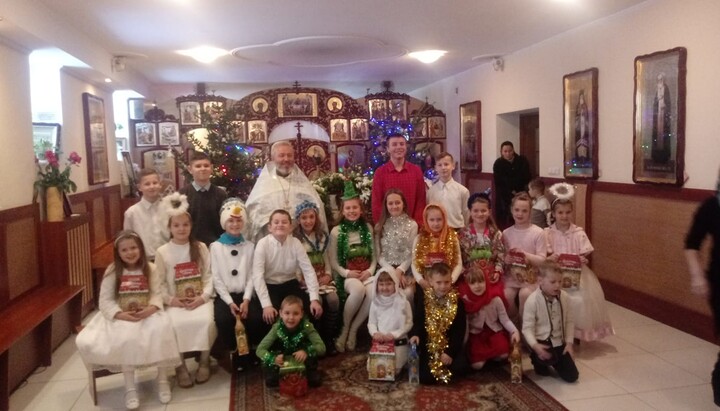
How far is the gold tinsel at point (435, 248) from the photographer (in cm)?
423

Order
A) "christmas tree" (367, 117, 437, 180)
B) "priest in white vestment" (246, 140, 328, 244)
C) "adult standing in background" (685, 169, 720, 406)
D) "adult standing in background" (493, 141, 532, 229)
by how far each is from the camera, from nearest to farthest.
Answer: "adult standing in background" (685, 169, 720, 406)
"priest in white vestment" (246, 140, 328, 244)
"adult standing in background" (493, 141, 532, 229)
"christmas tree" (367, 117, 437, 180)

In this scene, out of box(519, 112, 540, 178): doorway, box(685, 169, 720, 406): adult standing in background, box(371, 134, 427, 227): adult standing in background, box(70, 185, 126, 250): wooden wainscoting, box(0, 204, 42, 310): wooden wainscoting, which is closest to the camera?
box(685, 169, 720, 406): adult standing in background

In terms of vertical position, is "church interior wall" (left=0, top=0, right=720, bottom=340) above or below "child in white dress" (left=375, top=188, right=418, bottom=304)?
above

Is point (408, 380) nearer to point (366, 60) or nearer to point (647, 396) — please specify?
point (647, 396)

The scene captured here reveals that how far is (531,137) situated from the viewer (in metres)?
8.65

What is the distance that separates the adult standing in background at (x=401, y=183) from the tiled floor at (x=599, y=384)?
166cm

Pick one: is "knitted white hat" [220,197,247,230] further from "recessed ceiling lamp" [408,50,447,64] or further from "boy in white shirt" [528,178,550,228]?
"recessed ceiling lamp" [408,50,447,64]

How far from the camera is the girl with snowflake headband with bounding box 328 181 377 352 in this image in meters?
4.48

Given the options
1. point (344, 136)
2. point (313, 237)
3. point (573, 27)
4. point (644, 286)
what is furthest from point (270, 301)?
point (344, 136)

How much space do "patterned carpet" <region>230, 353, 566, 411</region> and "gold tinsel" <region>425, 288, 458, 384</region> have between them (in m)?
0.11

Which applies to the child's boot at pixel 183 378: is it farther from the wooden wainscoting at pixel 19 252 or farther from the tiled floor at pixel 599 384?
the wooden wainscoting at pixel 19 252

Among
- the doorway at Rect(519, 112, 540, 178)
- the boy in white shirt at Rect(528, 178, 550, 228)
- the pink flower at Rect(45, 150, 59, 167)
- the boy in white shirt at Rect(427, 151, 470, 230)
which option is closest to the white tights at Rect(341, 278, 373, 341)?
the boy in white shirt at Rect(427, 151, 470, 230)

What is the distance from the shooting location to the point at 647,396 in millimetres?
3549

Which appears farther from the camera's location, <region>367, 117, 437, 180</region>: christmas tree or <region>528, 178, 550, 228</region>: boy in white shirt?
<region>367, 117, 437, 180</region>: christmas tree
